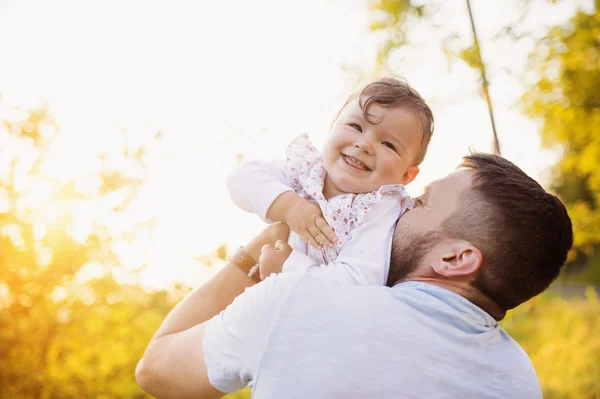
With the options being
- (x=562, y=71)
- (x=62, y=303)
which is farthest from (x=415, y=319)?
(x=562, y=71)

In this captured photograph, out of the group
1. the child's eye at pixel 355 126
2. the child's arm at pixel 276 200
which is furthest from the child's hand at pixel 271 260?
the child's eye at pixel 355 126

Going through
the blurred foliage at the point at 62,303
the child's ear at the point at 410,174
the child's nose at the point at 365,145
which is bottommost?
the blurred foliage at the point at 62,303

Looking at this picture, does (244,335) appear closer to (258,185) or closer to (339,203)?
(339,203)

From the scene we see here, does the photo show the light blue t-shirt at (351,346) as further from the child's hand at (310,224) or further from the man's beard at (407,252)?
the child's hand at (310,224)

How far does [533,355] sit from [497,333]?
627 centimetres

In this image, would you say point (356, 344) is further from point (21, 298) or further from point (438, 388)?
point (21, 298)

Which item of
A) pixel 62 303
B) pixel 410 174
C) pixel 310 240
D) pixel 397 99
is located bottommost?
pixel 62 303

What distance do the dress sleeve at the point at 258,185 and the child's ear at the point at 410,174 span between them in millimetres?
469

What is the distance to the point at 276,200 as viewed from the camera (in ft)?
6.86

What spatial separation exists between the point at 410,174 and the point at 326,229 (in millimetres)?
533

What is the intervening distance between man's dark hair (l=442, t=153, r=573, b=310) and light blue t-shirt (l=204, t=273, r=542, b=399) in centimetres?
25

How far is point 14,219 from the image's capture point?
12.9ft

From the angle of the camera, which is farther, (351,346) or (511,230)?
(511,230)

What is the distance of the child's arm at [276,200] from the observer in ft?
6.44
